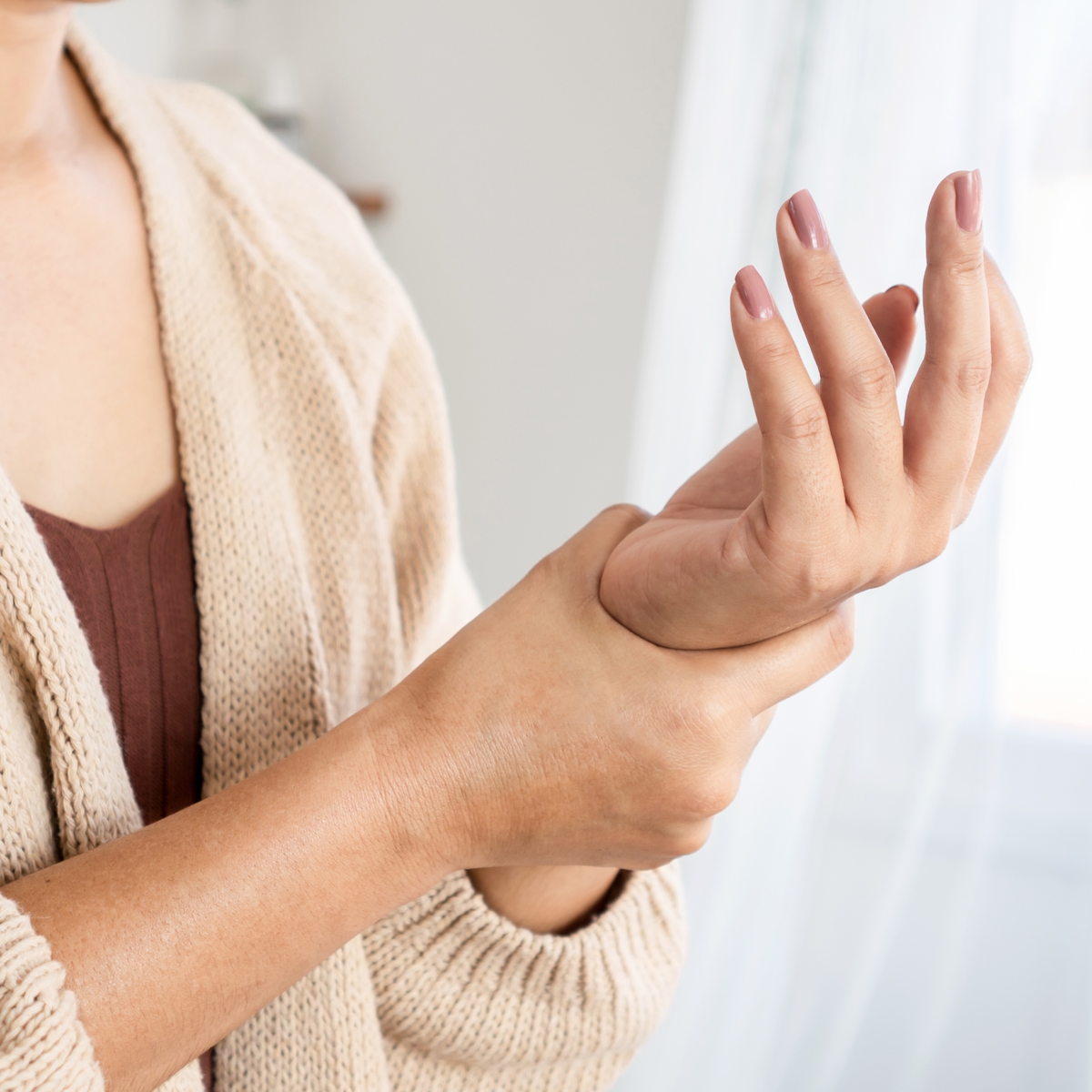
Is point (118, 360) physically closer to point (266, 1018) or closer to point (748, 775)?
point (266, 1018)

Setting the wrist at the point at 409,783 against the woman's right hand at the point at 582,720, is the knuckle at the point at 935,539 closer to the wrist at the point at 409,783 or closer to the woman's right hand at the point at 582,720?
the woman's right hand at the point at 582,720

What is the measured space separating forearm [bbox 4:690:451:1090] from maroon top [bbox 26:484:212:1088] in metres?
0.10

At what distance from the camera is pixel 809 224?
322 mm

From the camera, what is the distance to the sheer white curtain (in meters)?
1.08

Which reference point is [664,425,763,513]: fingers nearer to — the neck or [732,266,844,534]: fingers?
[732,266,844,534]: fingers

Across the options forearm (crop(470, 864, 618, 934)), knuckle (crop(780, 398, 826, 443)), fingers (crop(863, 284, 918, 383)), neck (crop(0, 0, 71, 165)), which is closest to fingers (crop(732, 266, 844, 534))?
knuckle (crop(780, 398, 826, 443))

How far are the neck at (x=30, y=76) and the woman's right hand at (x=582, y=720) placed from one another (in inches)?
13.6

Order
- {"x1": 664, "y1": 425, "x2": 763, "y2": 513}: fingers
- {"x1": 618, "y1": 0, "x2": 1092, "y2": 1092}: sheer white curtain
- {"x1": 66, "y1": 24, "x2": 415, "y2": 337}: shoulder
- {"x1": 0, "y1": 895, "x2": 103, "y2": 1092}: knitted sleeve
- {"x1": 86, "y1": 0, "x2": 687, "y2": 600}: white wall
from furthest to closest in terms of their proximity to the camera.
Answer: {"x1": 86, "y1": 0, "x2": 687, "y2": 600}: white wall, {"x1": 618, "y1": 0, "x2": 1092, "y2": 1092}: sheer white curtain, {"x1": 66, "y1": 24, "x2": 415, "y2": 337}: shoulder, {"x1": 664, "y1": 425, "x2": 763, "y2": 513}: fingers, {"x1": 0, "y1": 895, "x2": 103, "y2": 1092}: knitted sleeve

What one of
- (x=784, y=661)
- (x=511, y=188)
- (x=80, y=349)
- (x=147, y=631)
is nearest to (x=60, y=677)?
(x=147, y=631)

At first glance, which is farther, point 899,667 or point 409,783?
point 899,667

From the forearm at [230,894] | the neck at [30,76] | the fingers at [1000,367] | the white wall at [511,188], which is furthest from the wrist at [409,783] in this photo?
the white wall at [511,188]

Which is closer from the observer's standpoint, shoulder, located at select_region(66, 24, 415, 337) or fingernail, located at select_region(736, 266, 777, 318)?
fingernail, located at select_region(736, 266, 777, 318)

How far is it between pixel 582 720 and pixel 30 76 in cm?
41

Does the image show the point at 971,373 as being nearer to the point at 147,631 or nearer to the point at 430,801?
the point at 430,801
